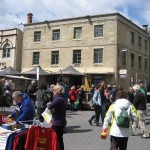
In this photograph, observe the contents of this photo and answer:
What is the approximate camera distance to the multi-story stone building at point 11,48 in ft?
134

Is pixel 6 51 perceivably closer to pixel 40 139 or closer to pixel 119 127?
pixel 119 127

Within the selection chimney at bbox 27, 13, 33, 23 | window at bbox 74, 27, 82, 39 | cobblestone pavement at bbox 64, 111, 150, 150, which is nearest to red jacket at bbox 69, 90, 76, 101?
cobblestone pavement at bbox 64, 111, 150, 150

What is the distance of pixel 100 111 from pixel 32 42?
27.2 meters

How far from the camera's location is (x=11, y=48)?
41.1 meters

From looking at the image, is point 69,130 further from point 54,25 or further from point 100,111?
point 54,25

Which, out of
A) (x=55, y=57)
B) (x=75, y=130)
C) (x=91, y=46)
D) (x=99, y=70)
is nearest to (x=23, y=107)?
(x=75, y=130)

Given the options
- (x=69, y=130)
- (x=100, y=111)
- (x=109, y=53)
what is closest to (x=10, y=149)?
(x=69, y=130)

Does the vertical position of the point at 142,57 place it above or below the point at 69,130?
above

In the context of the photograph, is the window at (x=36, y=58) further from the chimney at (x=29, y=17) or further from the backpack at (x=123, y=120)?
the backpack at (x=123, y=120)

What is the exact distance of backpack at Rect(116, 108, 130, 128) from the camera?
6.37m

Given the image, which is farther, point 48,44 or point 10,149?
point 48,44

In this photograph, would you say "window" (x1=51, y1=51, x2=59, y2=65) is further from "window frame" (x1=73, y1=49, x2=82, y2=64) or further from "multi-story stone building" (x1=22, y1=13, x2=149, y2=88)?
Answer: "window frame" (x1=73, y1=49, x2=82, y2=64)

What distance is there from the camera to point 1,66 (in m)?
41.6

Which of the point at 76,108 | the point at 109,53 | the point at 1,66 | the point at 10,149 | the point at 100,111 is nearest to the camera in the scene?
the point at 10,149
